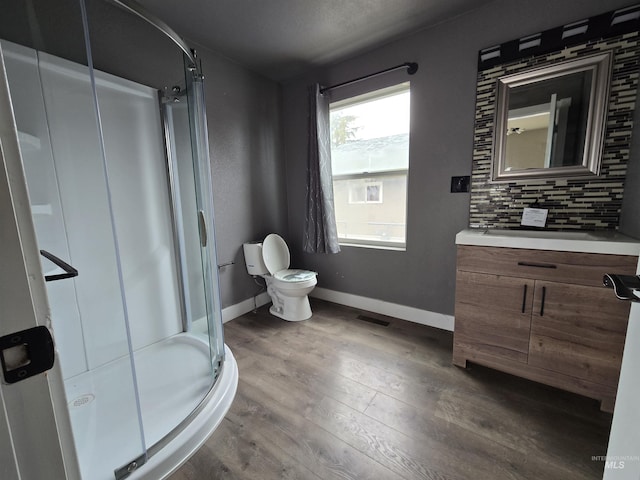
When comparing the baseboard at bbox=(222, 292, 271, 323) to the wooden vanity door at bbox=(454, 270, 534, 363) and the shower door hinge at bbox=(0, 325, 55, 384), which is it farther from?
the shower door hinge at bbox=(0, 325, 55, 384)

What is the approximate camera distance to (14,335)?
343mm

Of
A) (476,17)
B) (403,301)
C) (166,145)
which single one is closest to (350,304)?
(403,301)

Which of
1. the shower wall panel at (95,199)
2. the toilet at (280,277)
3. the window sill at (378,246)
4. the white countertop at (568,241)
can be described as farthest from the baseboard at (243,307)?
the white countertop at (568,241)

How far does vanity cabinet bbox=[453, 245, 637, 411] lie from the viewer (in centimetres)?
130

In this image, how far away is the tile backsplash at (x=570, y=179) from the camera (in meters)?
1.48

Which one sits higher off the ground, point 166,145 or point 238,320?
point 166,145

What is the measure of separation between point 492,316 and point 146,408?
197cm

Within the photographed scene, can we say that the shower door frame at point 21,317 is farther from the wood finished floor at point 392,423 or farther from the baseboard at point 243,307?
the baseboard at point 243,307

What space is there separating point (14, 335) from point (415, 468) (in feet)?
4.51

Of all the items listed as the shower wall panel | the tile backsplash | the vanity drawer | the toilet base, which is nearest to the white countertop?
the vanity drawer

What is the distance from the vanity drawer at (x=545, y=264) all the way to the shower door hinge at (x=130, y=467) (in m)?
1.82

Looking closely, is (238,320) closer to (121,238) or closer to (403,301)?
(121,238)

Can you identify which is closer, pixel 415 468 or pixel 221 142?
pixel 415 468

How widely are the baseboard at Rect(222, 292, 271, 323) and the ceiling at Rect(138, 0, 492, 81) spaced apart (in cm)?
223
